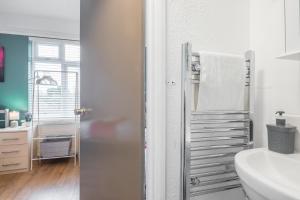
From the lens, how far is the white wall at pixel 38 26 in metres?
3.07

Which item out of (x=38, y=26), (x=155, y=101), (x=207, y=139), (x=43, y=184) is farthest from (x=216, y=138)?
(x=38, y=26)

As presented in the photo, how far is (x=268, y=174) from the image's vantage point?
2.81 feet

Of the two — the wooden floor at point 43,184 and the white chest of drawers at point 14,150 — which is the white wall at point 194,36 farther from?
the white chest of drawers at point 14,150

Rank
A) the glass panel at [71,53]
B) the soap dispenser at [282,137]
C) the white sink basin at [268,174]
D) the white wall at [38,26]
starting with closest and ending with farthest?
the white sink basin at [268,174]
the soap dispenser at [282,137]
the white wall at [38,26]
the glass panel at [71,53]

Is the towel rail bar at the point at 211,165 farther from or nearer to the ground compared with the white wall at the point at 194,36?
nearer to the ground

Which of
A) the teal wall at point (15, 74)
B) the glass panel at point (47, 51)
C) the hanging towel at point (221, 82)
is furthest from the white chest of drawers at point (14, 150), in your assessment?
the hanging towel at point (221, 82)

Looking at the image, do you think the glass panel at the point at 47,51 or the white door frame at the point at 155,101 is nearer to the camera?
the white door frame at the point at 155,101

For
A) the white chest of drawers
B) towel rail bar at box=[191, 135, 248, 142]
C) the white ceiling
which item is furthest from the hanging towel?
the white chest of drawers

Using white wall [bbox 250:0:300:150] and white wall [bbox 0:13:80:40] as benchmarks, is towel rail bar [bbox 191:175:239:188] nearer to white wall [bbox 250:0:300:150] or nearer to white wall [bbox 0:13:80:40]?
white wall [bbox 250:0:300:150]

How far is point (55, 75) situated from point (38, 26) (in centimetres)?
78

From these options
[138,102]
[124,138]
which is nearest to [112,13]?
[138,102]

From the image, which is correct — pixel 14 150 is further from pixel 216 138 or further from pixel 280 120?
pixel 280 120

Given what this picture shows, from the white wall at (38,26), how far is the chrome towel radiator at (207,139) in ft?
9.65

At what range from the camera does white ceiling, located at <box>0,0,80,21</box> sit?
2673mm
